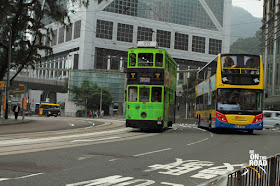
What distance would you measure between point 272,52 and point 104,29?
37.7 metres

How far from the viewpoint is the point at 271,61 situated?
190ft

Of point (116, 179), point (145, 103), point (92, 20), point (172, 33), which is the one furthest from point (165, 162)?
point (172, 33)

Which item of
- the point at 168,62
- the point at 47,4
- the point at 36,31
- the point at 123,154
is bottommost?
the point at 123,154

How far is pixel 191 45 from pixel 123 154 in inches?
3257

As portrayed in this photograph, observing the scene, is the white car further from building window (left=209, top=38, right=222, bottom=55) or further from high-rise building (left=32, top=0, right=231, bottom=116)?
building window (left=209, top=38, right=222, bottom=55)

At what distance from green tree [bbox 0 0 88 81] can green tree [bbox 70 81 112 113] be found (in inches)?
1699

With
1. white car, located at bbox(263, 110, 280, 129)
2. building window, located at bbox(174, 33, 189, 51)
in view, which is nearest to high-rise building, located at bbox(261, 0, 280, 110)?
white car, located at bbox(263, 110, 280, 129)

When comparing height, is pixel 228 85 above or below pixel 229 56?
below

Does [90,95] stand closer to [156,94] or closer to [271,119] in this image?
[271,119]

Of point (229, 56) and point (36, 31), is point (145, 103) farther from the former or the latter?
point (36, 31)

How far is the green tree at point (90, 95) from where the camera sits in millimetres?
73750

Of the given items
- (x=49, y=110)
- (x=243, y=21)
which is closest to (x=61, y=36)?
(x=49, y=110)

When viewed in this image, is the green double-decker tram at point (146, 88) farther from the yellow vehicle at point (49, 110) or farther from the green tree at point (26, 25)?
the yellow vehicle at point (49, 110)

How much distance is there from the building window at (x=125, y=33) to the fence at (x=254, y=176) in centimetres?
7990
